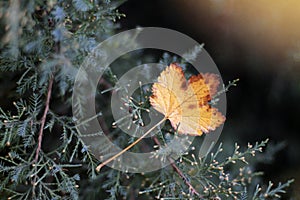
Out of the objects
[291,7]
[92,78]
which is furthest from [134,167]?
[291,7]

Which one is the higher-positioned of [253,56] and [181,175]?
[253,56]

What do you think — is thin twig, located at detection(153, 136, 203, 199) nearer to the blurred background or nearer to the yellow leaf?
the yellow leaf

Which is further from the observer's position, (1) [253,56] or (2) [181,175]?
(1) [253,56]

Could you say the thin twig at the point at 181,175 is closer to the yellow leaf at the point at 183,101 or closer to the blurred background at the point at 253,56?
the yellow leaf at the point at 183,101

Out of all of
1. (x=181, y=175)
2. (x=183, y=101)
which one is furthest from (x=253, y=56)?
(x=181, y=175)

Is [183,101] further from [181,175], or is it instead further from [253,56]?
[253,56]

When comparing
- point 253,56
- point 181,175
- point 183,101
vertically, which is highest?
point 253,56
